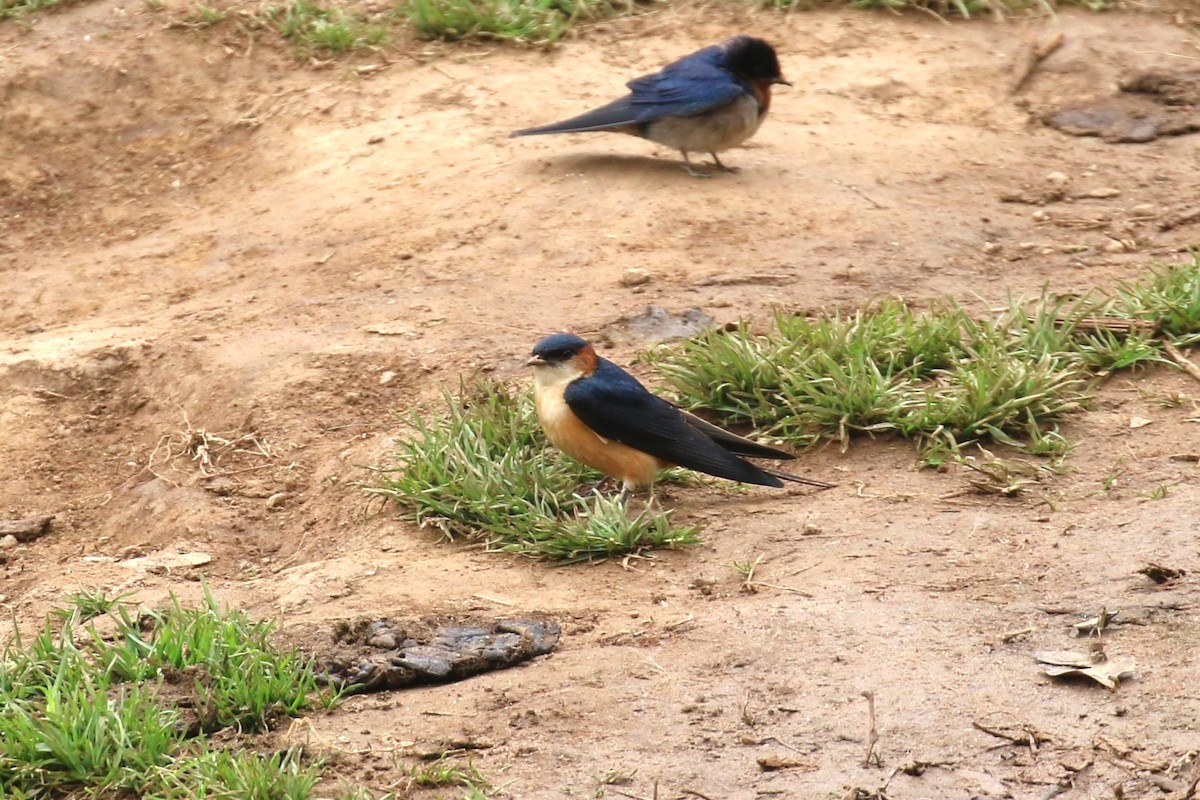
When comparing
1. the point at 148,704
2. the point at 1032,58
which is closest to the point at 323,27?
the point at 1032,58

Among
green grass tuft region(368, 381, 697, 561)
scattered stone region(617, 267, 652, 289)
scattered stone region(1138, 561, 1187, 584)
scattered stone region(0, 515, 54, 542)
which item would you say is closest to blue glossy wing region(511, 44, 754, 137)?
scattered stone region(617, 267, 652, 289)

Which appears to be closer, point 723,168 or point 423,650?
point 423,650

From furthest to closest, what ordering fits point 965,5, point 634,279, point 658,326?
point 965,5
point 634,279
point 658,326

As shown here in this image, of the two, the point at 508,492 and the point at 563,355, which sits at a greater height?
the point at 563,355

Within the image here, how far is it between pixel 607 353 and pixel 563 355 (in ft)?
2.94

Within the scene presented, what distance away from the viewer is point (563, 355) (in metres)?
5.05

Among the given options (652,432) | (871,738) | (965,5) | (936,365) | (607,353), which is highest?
(965,5)

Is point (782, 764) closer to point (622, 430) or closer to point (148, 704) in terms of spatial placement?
point (148, 704)

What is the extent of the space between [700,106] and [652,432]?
2.99 m

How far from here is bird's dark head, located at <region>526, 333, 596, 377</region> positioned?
16.6ft

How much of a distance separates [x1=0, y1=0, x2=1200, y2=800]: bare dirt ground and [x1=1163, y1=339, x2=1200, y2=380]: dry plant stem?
0.41ft

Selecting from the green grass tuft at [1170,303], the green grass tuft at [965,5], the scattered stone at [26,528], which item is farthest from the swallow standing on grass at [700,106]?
the scattered stone at [26,528]

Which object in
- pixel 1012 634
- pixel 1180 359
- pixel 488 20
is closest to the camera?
pixel 1012 634

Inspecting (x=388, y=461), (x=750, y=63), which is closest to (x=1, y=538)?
(x=388, y=461)
